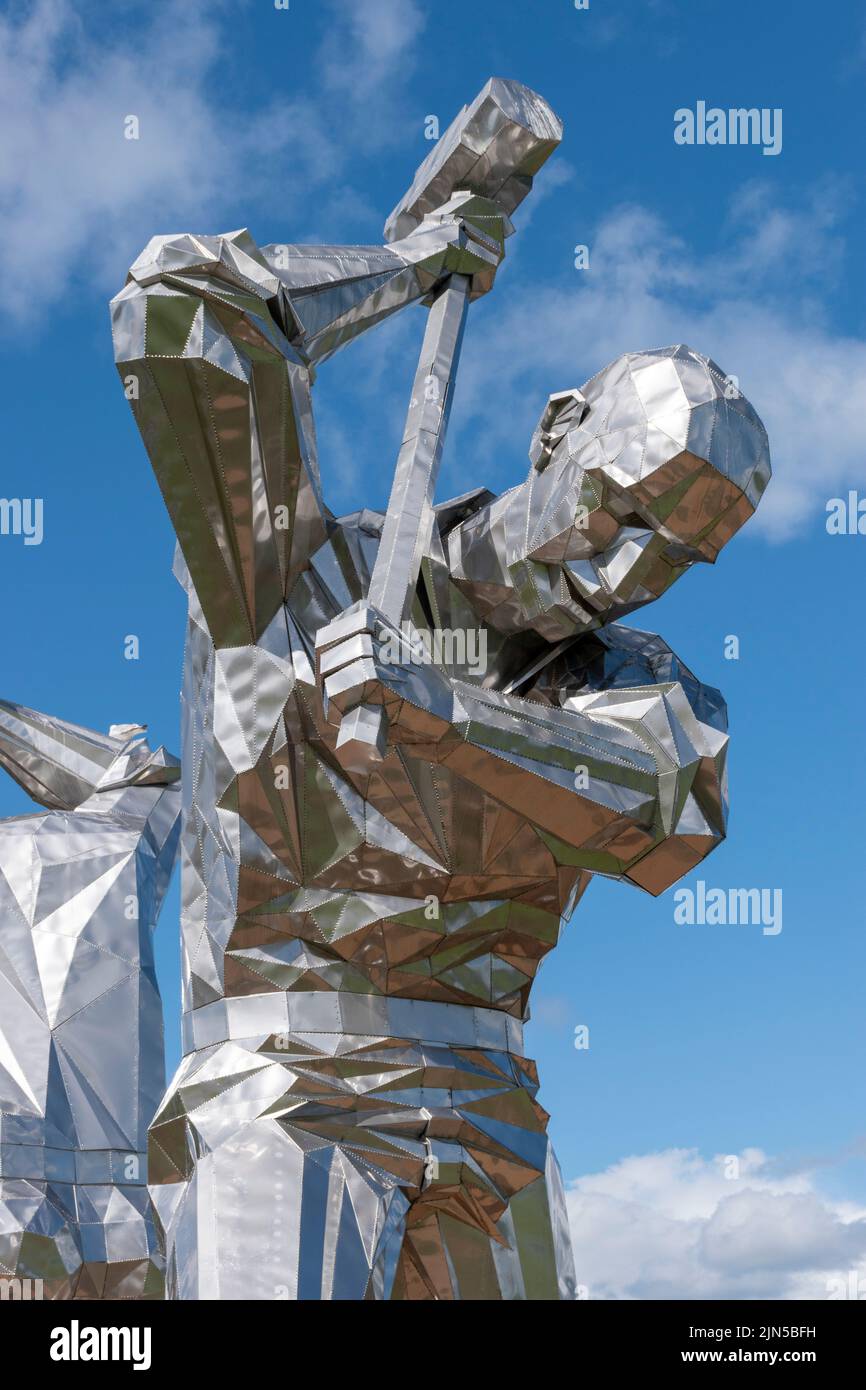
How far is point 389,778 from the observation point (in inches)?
287

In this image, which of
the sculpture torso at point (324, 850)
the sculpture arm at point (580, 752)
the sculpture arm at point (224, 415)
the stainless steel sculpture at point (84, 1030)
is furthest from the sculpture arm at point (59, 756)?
the sculpture arm at point (580, 752)

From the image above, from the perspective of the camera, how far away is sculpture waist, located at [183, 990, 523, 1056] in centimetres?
725

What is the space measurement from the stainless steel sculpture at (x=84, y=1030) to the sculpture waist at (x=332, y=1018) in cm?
262

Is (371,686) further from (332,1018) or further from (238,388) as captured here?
(332,1018)

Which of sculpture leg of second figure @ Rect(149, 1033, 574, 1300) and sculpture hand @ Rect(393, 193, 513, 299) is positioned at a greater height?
sculpture hand @ Rect(393, 193, 513, 299)

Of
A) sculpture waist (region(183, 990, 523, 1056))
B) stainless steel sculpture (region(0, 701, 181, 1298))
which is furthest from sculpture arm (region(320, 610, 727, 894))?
stainless steel sculpture (region(0, 701, 181, 1298))

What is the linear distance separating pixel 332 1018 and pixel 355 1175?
2.08 feet

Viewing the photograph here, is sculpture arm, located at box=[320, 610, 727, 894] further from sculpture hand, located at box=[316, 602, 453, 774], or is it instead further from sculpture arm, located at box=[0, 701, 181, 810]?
sculpture arm, located at box=[0, 701, 181, 810]

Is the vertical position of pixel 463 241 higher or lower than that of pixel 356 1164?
higher

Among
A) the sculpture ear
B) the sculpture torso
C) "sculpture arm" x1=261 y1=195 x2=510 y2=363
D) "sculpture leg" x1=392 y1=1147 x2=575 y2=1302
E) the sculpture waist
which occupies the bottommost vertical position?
"sculpture leg" x1=392 y1=1147 x2=575 y2=1302

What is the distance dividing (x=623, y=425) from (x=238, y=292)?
1723 mm

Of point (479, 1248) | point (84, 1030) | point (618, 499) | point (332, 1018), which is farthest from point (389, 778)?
point (84, 1030)

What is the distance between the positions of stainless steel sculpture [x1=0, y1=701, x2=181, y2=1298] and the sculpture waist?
2616mm

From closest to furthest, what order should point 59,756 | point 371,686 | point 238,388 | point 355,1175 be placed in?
1. point 371,686
2. point 238,388
3. point 355,1175
4. point 59,756
